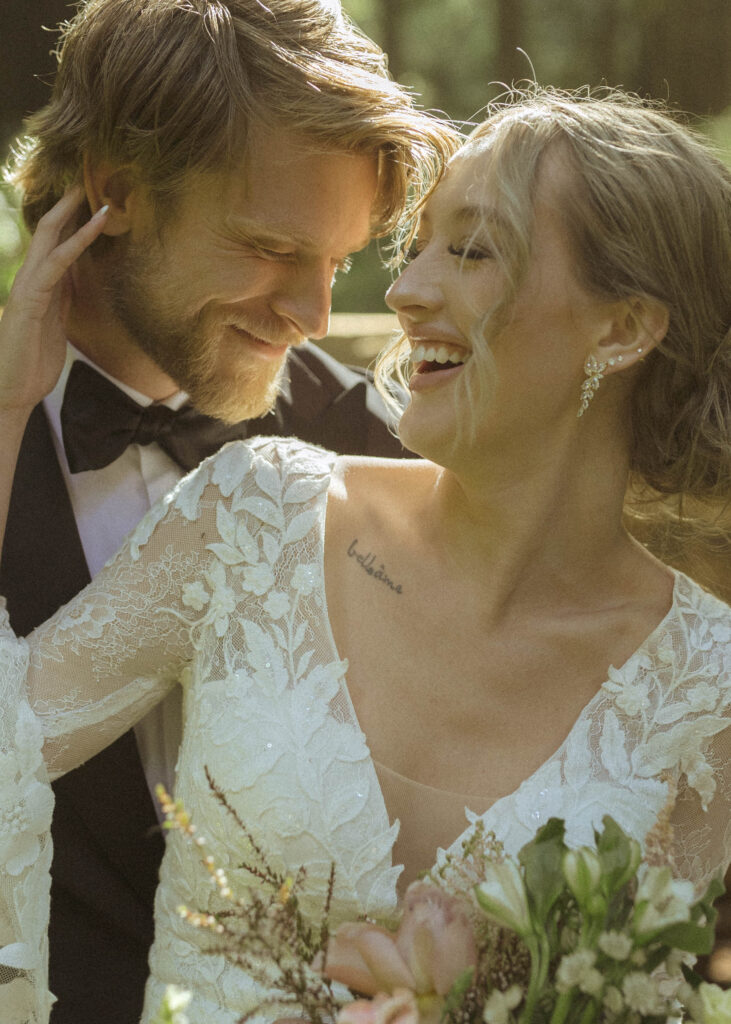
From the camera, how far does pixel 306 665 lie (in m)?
1.93

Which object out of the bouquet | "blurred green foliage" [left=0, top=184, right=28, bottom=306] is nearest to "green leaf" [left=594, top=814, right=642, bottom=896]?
the bouquet

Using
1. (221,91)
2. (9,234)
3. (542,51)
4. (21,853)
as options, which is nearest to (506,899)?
(21,853)

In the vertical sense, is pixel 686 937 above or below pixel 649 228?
below

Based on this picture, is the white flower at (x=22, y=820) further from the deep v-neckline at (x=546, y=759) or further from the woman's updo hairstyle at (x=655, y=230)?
the woman's updo hairstyle at (x=655, y=230)

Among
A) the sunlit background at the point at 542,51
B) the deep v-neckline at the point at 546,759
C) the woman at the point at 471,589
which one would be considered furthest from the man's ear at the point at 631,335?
the sunlit background at the point at 542,51

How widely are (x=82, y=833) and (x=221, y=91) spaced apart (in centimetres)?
151

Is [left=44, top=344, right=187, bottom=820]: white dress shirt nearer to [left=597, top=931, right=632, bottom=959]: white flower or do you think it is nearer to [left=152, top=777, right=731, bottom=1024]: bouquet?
[left=152, top=777, right=731, bottom=1024]: bouquet

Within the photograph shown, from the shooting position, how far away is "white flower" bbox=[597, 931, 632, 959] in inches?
38.8

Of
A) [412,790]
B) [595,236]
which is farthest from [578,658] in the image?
[595,236]

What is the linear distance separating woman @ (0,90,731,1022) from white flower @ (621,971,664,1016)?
0.82 metres

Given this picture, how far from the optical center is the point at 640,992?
1.00 m

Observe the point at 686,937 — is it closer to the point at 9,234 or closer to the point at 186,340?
the point at 186,340

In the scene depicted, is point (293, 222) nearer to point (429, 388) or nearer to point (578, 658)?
point (429, 388)

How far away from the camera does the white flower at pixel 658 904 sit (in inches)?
39.4
